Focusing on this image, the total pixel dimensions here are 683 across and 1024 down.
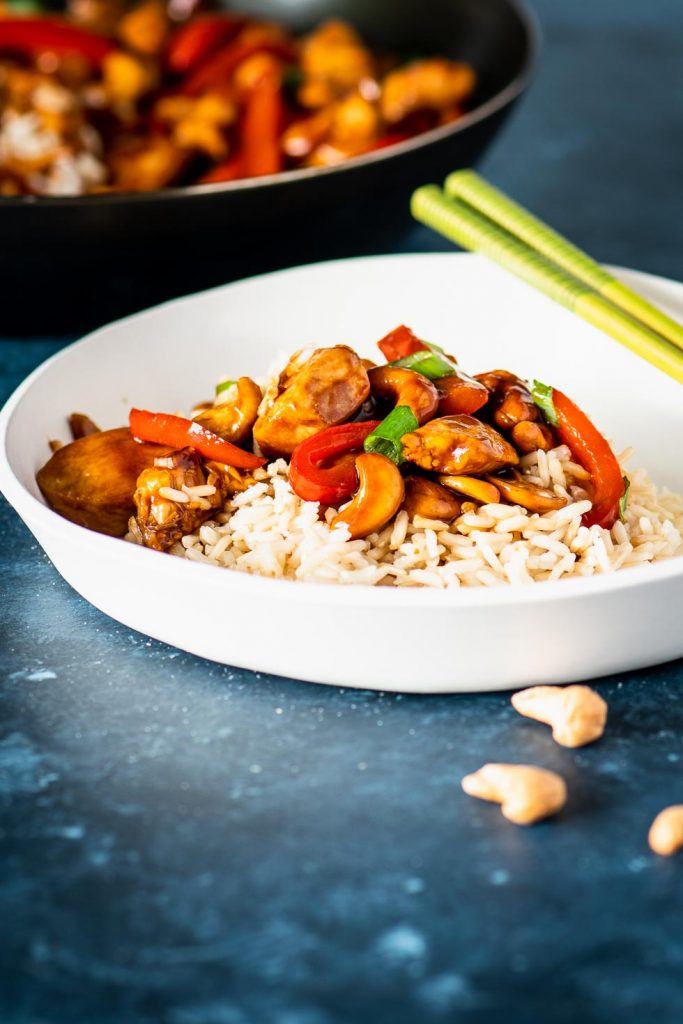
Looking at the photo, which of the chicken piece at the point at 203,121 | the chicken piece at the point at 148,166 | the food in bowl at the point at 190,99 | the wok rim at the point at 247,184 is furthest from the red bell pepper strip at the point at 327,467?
the chicken piece at the point at 203,121

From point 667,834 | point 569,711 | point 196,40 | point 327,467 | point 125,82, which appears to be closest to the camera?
point 667,834

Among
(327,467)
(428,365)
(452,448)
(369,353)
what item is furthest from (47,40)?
(452,448)

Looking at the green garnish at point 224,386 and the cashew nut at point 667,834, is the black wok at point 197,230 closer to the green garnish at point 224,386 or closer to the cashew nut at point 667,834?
the green garnish at point 224,386

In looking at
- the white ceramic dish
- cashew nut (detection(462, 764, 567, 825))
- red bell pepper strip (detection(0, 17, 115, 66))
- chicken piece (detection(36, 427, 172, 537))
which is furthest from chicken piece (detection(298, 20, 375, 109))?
cashew nut (detection(462, 764, 567, 825))

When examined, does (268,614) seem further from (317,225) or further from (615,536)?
(317,225)

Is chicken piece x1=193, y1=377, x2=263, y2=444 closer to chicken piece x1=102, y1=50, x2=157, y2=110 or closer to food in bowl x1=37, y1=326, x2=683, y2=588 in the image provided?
food in bowl x1=37, y1=326, x2=683, y2=588

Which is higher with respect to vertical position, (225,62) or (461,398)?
(225,62)

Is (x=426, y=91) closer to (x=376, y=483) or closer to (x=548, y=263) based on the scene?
(x=548, y=263)
